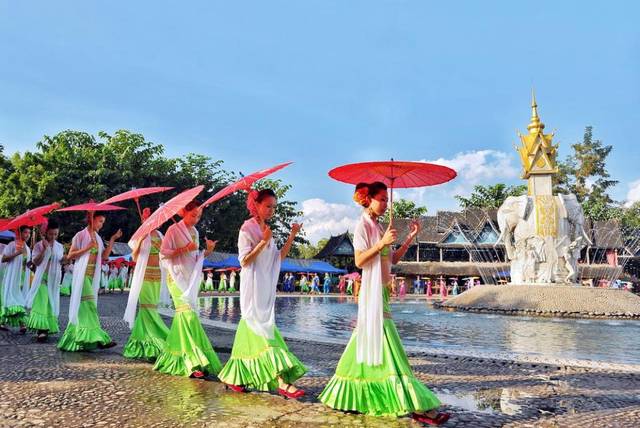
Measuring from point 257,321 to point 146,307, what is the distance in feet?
8.13

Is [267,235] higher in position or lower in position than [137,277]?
higher

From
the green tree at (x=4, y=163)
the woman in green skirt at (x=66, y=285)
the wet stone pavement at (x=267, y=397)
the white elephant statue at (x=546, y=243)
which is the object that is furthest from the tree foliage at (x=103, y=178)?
the wet stone pavement at (x=267, y=397)

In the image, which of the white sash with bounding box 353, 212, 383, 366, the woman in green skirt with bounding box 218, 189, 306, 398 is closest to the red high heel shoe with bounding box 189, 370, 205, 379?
the woman in green skirt with bounding box 218, 189, 306, 398

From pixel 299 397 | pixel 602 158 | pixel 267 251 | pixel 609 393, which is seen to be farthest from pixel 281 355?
pixel 602 158

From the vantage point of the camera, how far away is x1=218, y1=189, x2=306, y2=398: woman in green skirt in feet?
16.1

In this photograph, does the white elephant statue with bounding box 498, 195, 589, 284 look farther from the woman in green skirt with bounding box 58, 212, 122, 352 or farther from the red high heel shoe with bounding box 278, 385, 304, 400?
the red high heel shoe with bounding box 278, 385, 304, 400

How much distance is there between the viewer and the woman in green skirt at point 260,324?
4.91 metres

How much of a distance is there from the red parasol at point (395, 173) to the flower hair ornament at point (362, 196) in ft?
0.56

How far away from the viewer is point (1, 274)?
10469mm

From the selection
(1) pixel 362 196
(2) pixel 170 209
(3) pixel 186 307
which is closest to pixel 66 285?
(3) pixel 186 307

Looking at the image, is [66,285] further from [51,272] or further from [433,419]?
[433,419]

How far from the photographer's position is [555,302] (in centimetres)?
1841

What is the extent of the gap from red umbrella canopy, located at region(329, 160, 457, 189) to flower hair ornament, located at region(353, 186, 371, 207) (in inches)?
6.7

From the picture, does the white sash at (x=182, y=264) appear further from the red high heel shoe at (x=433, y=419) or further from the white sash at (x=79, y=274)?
the red high heel shoe at (x=433, y=419)
